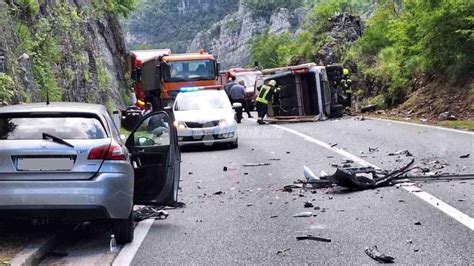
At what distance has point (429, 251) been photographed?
653cm

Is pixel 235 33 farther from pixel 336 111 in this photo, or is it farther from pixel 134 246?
pixel 134 246

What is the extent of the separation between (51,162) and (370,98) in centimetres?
2653

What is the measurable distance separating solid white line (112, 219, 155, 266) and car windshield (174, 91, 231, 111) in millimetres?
9901

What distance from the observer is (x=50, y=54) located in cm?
1806

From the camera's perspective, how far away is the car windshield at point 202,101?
1856 centimetres

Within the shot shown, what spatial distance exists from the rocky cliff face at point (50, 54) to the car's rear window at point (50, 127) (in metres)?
4.81

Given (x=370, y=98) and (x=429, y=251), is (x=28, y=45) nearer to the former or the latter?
(x=429, y=251)

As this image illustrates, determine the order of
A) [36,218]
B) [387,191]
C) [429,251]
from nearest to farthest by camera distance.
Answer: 1. [429,251]
2. [36,218]
3. [387,191]

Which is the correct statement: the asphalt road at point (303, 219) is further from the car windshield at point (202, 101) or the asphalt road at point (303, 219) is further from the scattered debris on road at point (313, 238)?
the car windshield at point (202, 101)

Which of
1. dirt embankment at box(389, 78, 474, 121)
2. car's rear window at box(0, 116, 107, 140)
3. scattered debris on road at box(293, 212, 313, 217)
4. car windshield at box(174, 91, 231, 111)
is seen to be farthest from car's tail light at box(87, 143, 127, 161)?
dirt embankment at box(389, 78, 474, 121)

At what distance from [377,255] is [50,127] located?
344cm

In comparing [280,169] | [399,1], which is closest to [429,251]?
[280,169]

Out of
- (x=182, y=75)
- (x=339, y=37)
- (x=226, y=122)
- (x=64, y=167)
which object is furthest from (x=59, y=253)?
(x=339, y=37)

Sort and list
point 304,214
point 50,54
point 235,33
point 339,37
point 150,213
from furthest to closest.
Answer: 1. point 235,33
2. point 339,37
3. point 50,54
4. point 150,213
5. point 304,214
